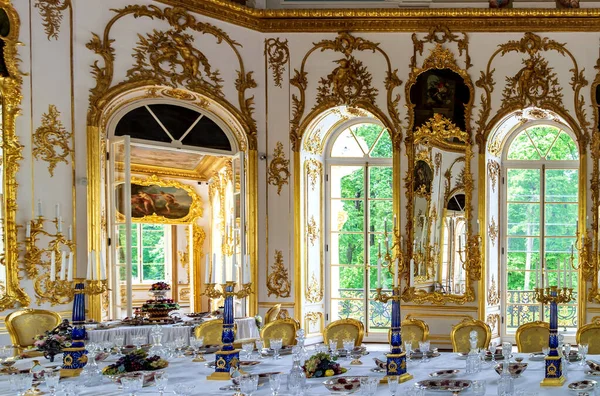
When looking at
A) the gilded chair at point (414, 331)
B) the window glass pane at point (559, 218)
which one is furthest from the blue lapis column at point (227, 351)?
the window glass pane at point (559, 218)

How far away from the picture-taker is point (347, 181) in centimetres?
1024

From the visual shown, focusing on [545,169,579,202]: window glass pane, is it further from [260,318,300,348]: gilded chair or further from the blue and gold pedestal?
the blue and gold pedestal

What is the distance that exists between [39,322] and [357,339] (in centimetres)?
301

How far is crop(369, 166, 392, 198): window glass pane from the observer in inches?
398

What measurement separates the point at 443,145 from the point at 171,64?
3.59 m

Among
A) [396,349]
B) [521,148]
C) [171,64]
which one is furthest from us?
[521,148]

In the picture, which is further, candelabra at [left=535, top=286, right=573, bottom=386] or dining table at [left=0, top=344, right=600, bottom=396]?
candelabra at [left=535, top=286, right=573, bottom=386]

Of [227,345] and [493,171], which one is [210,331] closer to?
[227,345]

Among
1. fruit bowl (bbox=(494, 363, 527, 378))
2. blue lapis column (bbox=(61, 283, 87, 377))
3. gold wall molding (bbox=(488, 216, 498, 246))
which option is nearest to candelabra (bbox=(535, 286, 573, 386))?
fruit bowl (bbox=(494, 363, 527, 378))

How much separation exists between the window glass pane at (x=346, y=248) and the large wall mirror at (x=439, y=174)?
1.02 metres

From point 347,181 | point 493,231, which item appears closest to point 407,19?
point 347,181

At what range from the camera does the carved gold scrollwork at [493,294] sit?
9398 mm

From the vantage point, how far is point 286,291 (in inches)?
366

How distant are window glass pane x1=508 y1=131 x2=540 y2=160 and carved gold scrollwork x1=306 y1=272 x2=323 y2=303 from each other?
3.22 m
